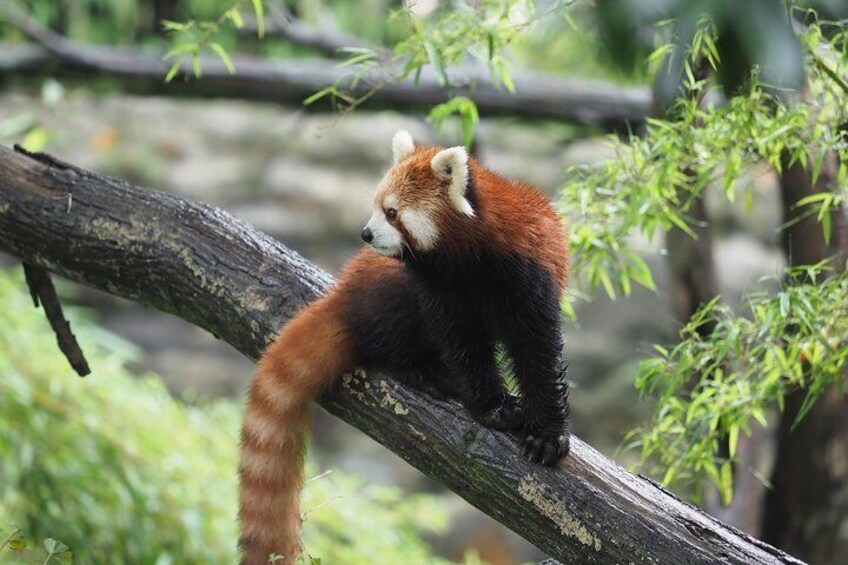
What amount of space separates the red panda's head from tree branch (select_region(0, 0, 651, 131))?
2.60m

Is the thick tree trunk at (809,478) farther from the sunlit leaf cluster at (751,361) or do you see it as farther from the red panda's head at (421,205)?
the red panda's head at (421,205)

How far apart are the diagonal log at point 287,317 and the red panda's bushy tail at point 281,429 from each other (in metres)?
0.07

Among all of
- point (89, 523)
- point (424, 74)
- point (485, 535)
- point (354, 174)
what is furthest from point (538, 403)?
point (354, 174)

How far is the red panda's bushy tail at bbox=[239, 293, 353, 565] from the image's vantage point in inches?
79.2

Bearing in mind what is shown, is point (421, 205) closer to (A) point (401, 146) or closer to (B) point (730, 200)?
(A) point (401, 146)

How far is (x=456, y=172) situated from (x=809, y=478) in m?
2.22

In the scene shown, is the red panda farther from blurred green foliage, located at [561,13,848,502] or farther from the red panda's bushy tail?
blurred green foliage, located at [561,13,848,502]

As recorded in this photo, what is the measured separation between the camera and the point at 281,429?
205 cm

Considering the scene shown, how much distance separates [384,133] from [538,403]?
15.2 feet

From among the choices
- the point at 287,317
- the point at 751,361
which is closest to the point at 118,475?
the point at 287,317

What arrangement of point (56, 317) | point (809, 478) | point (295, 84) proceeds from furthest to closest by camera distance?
point (295, 84) → point (809, 478) → point (56, 317)

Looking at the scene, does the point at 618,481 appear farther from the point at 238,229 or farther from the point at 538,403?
the point at 238,229

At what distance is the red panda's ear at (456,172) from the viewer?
197 centimetres

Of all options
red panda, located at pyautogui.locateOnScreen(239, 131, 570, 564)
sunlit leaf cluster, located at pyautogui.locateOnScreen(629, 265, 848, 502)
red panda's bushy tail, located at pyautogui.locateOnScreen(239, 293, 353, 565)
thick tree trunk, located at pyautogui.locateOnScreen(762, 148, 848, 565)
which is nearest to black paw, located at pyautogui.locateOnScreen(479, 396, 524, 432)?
red panda, located at pyautogui.locateOnScreen(239, 131, 570, 564)
